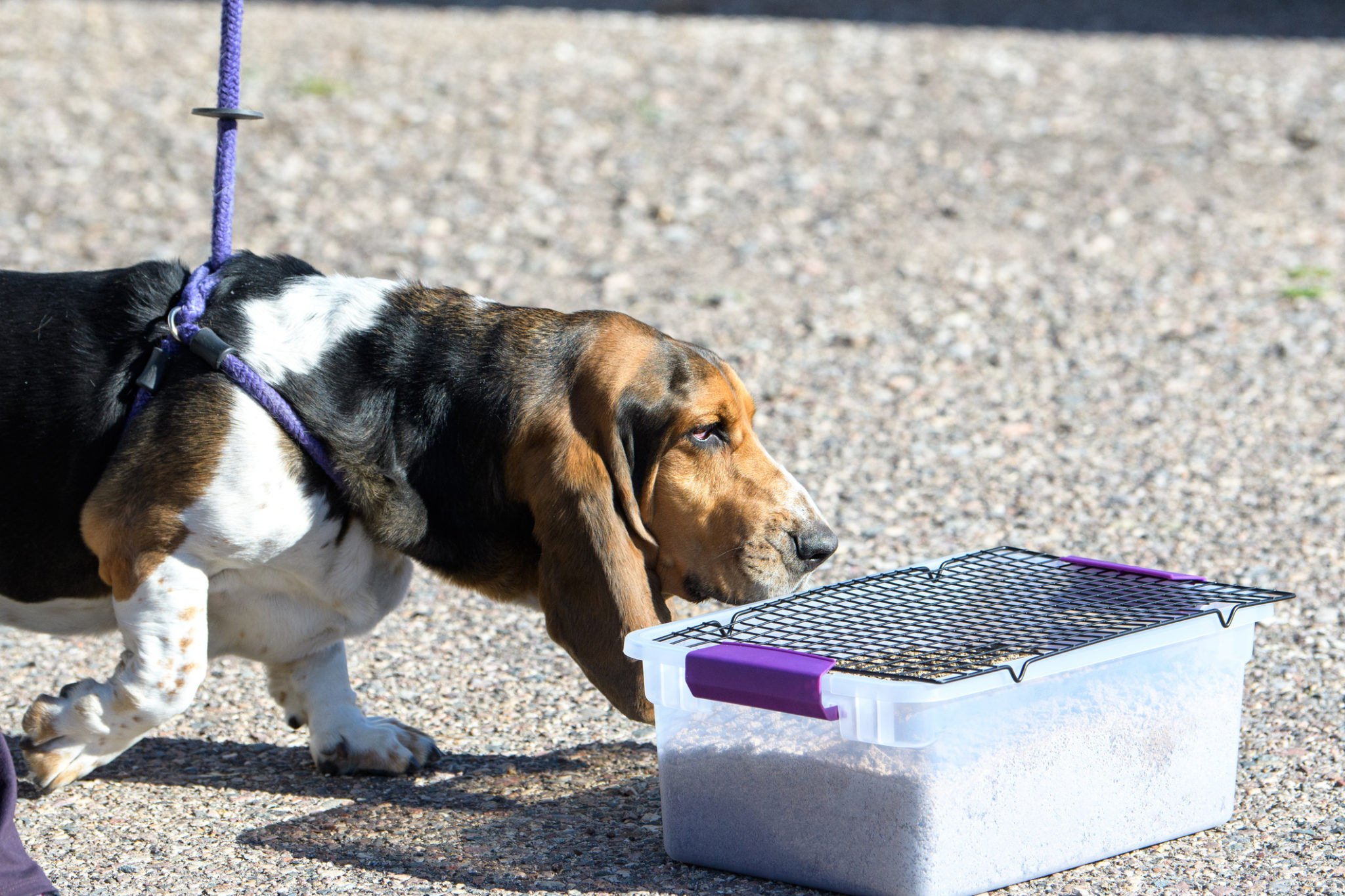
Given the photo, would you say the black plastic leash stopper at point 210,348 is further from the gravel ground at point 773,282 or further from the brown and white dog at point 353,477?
the gravel ground at point 773,282

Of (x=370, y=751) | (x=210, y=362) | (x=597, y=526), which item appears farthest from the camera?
(x=370, y=751)

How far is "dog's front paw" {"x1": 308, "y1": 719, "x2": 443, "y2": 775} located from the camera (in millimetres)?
3379

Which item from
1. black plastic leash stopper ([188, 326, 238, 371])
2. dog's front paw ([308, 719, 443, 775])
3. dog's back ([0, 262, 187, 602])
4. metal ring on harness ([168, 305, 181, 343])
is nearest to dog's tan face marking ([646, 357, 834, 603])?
dog's front paw ([308, 719, 443, 775])

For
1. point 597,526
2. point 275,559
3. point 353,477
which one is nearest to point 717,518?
point 597,526

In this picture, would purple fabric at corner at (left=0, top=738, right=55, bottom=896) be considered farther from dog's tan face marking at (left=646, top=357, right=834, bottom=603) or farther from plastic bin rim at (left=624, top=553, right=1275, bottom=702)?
dog's tan face marking at (left=646, top=357, right=834, bottom=603)

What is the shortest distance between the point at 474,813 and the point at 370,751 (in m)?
0.35

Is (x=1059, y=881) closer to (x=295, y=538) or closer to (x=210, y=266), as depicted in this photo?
(x=295, y=538)

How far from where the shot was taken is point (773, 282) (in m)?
7.42

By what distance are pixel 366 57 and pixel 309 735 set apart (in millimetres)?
7782

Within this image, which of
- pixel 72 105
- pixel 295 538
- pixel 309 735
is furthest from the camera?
pixel 72 105

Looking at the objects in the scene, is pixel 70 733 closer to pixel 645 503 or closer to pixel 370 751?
pixel 370 751

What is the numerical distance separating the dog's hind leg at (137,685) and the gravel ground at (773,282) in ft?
0.48

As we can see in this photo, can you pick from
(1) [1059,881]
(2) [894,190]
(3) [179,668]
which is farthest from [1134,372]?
(3) [179,668]

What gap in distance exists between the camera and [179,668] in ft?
10.1
